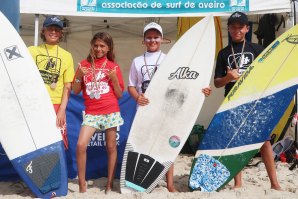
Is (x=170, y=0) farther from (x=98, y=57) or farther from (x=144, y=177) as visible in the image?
(x=144, y=177)

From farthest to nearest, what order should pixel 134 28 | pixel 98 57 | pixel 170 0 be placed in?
pixel 134 28
pixel 170 0
pixel 98 57

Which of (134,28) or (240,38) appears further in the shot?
(134,28)

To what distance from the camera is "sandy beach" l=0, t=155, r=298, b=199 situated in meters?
2.48

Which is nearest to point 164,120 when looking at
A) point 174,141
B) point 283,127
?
point 174,141

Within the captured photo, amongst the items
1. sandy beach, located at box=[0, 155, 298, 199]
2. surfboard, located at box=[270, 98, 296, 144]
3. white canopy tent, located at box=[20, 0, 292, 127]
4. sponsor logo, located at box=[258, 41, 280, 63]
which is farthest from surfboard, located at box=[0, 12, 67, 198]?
surfboard, located at box=[270, 98, 296, 144]

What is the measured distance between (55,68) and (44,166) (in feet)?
2.34

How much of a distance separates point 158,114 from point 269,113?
823 millimetres

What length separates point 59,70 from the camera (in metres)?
2.66

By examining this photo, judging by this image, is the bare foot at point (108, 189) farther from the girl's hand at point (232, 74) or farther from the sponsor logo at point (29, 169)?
the girl's hand at point (232, 74)

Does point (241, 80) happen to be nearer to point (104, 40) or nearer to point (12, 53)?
point (104, 40)

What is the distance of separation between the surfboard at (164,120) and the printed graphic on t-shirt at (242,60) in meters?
0.21

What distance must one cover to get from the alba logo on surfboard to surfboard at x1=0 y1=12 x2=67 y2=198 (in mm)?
966

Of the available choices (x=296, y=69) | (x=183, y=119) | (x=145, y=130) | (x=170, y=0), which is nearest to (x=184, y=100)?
(x=183, y=119)

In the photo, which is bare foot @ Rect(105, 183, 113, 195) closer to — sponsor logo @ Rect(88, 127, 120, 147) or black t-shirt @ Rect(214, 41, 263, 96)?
sponsor logo @ Rect(88, 127, 120, 147)
